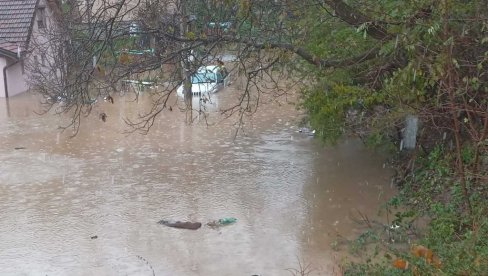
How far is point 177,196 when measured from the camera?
43.3 ft

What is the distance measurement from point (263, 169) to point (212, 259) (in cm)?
528

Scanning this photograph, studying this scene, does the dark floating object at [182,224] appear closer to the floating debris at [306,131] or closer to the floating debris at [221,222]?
the floating debris at [221,222]

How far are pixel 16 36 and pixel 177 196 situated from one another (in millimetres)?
15087

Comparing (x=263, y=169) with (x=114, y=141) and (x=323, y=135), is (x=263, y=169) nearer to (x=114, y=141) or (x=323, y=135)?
(x=323, y=135)

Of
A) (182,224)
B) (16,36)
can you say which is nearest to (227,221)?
(182,224)

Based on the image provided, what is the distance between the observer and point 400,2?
25.0 feet

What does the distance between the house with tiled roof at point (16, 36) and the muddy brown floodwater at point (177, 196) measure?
4.69 m

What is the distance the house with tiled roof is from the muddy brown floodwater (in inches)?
185

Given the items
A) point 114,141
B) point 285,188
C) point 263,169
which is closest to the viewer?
point 285,188

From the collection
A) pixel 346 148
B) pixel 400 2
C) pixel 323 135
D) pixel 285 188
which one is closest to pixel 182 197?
pixel 285 188

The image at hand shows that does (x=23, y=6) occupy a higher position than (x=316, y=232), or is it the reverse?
(x=23, y=6)

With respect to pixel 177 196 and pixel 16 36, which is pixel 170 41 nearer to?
pixel 177 196

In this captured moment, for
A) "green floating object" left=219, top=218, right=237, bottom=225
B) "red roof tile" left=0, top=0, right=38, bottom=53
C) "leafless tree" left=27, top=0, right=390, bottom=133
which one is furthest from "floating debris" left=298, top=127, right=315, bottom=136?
"red roof tile" left=0, top=0, right=38, bottom=53

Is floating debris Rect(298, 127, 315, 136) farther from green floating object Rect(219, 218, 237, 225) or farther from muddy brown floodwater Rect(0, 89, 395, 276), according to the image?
green floating object Rect(219, 218, 237, 225)
